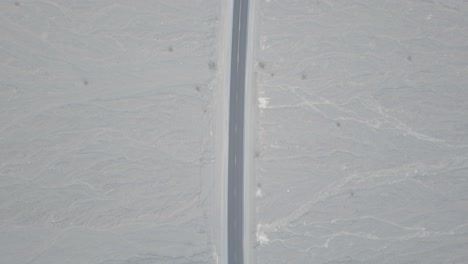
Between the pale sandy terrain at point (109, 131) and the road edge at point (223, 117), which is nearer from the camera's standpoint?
the pale sandy terrain at point (109, 131)

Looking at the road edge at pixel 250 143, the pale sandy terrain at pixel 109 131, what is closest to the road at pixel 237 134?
the road edge at pixel 250 143

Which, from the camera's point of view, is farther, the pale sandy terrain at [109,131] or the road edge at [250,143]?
the road edge at [250,143]

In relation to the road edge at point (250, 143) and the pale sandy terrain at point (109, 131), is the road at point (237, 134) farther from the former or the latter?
the pale sandy terrain at point (109, 131)

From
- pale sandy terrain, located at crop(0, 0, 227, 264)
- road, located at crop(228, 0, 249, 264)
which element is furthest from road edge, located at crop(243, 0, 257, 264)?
pale sandy terrain, located at crop(0, 0, 227, 264)

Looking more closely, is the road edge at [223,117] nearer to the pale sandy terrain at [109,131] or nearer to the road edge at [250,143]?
the pale sandy terrain at [109,131]

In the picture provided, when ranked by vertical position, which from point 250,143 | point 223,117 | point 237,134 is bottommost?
point 250,143

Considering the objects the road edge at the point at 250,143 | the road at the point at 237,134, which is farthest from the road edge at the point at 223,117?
the road edge at the point at 250,143

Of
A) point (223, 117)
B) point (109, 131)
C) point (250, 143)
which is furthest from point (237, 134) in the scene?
point (109, 131)

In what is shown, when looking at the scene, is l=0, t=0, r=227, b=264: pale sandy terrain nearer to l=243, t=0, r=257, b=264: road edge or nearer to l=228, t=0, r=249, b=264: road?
l=228, t=0, r=249, b=264: road

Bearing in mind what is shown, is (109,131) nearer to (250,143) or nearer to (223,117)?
(223,117)
